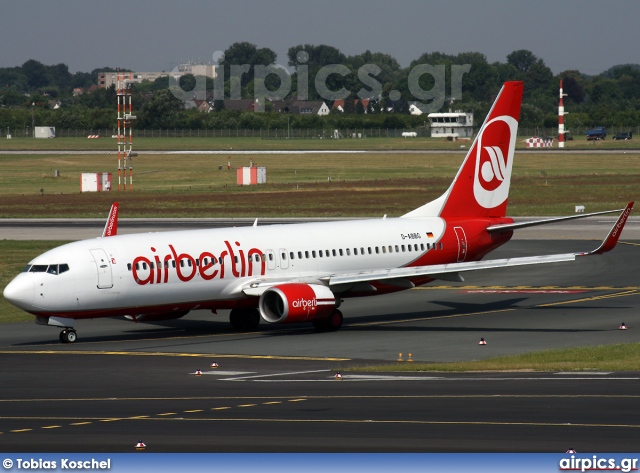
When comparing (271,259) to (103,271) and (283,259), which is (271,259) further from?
(103,271)

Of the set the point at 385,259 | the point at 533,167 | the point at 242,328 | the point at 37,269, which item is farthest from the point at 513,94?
the point at 533,167

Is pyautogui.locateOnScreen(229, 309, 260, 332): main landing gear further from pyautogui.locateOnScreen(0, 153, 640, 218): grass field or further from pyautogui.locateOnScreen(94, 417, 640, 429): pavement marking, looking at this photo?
pyautogui.locateOnScreen(0, 153, 640, 218): grass field

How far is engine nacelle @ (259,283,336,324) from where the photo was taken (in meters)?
41.8

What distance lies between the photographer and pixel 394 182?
124m

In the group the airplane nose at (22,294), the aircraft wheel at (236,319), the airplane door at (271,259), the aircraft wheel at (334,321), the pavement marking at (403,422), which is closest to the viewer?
the pavement marking at (403,422)

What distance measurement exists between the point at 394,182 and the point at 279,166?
38424 millimetres

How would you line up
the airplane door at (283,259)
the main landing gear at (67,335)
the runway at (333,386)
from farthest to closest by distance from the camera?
the airplane door at (283,259) < the main landing gear at (67,335) < the runway at (333,386)

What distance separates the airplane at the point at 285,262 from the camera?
4028cm

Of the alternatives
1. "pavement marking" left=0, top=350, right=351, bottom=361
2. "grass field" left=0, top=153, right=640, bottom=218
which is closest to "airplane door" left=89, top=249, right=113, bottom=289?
"pavement marking" left=0, top=350, right=351, bottom=361

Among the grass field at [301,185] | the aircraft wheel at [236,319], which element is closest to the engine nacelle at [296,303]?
the aircraft wheel at [236,319]

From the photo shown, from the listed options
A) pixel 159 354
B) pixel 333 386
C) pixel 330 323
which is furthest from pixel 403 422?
pixel 330 323

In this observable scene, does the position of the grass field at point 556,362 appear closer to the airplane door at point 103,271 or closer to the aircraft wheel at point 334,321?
the aircraft wheel at point 334,321

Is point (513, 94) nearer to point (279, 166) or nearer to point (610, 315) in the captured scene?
point (610, 315)

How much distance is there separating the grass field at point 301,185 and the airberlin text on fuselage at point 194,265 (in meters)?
46.4
